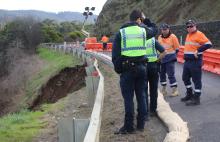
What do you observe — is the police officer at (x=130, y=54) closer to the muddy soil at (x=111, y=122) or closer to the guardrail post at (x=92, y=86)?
the muddy soil at (x=111, y=122)

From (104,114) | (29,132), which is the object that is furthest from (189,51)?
(29,132)

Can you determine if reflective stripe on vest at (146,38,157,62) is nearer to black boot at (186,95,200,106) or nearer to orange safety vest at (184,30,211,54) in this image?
orange safety vest at (184,30,211,54)

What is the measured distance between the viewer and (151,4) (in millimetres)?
58969

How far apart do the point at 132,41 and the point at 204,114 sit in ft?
9.14

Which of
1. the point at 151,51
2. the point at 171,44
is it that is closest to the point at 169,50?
the point at 171,44

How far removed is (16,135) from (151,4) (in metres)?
46.2

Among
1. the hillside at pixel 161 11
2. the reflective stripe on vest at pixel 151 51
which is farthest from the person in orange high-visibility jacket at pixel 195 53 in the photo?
the hillside at pixel 161 11

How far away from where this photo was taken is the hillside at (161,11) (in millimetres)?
41062

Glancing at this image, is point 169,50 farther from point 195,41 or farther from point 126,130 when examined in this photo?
point 126,130

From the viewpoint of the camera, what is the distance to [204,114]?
1142cm

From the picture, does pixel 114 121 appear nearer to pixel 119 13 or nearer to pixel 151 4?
pixel 151 4

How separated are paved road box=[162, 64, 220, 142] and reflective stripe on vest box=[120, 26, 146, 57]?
1653 millimetres

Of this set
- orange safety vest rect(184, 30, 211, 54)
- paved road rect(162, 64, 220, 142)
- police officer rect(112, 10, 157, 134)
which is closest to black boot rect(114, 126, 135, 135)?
police officer rect(112, 10, 157, 134)

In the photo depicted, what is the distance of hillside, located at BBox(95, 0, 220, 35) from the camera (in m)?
41.1
